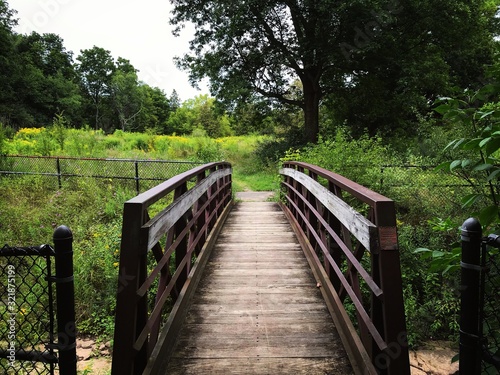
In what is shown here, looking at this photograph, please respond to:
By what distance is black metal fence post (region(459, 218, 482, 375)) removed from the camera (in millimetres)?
1671

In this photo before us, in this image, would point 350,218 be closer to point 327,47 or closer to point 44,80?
point 327,47

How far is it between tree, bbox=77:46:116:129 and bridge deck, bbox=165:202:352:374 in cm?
6004

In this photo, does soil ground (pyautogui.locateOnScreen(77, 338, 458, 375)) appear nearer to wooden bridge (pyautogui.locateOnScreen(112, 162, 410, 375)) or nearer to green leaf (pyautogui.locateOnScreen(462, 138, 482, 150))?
wooden bridge (pyautogui.locateOnScreen(112, 162, 410, 375))

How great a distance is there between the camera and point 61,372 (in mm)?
1762

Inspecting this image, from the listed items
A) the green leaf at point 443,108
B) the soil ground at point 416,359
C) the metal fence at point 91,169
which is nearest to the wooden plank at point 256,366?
the green leaf at point 443,108

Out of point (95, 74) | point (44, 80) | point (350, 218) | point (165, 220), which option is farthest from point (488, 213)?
point (95, 74)

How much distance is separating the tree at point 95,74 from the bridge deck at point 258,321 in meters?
60.0

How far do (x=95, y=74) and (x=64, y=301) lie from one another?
6446 cm

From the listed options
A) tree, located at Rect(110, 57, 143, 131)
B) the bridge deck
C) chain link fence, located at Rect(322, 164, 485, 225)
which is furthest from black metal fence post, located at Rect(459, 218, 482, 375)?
tree, located at Rect(110, 57, 143, 131)

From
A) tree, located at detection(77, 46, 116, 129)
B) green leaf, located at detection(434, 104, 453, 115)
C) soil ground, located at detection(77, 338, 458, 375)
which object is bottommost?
soil ground, located at detection(77, 338, 458, 375)

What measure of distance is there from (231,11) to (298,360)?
14.2 metres

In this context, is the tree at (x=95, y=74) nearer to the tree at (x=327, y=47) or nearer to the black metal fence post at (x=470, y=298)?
the tree at (x=327, y=47)

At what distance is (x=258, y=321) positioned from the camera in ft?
10.8

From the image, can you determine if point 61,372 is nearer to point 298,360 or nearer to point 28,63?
point 298,360
